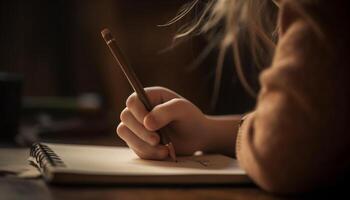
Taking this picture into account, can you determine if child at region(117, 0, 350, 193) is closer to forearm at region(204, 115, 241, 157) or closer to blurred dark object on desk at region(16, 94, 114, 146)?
forearm at region(204, 115, 241, 157)

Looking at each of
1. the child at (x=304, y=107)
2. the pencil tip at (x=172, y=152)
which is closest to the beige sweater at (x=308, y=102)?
the child at (x=304, y=107)

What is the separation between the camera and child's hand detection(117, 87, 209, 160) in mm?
687

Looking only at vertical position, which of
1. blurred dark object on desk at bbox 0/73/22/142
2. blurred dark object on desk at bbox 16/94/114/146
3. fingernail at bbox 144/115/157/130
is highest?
fingernail at bbox 144/115/157/130

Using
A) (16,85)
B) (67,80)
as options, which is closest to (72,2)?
(67,80)

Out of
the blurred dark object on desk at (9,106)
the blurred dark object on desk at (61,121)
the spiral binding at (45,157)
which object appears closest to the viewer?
the spiral binding at (45,157)

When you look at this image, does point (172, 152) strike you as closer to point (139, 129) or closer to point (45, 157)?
point (139, 129)

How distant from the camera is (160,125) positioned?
0.69 metres

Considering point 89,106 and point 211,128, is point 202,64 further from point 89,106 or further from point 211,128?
point 211,128

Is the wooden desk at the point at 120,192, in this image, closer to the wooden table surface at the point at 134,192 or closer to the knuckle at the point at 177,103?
the wooden table surface at the point at 134,192

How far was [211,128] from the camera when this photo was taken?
0.79 metres

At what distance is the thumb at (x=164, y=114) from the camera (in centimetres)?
68

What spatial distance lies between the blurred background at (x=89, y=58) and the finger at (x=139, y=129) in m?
0.97

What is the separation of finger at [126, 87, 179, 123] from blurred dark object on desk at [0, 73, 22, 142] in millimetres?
569

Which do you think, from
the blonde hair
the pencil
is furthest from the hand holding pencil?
the blonde hair
